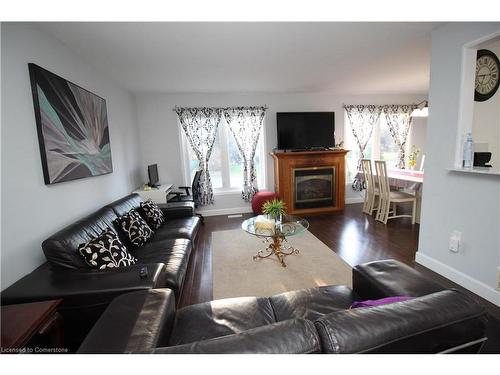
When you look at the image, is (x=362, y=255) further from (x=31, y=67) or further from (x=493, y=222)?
(x=31, y=67)

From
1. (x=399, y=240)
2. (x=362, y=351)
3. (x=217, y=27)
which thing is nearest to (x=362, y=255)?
(x=399, y=240)

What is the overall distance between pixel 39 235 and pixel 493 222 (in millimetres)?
3529

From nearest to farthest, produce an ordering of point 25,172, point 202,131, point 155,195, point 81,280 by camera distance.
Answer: point 81,280, point 25,172, point 155,195, point 202,131

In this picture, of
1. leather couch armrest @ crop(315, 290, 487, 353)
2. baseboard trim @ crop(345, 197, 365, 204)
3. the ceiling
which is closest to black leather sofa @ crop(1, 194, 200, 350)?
leather couch armrest @ crop(315, 290, 487, 353)

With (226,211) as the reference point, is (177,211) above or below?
above

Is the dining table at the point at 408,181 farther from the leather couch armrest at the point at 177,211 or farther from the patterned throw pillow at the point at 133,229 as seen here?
the patterned throw pillow at the point at 133,229

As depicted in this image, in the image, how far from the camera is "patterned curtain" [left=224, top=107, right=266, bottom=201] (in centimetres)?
455

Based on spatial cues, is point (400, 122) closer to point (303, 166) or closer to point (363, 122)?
point (363, 122)

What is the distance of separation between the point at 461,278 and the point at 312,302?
1751 millimetres

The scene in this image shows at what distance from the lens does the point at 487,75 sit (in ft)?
7.95

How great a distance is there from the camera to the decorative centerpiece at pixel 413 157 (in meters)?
5.04

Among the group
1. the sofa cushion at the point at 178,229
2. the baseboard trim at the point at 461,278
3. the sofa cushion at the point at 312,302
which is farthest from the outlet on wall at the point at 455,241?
the sofa cushion at the point at 178,229

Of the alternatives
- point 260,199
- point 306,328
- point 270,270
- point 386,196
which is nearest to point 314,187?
point 260,199

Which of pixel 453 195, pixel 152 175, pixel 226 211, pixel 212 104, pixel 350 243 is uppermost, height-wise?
pixel 212 104
